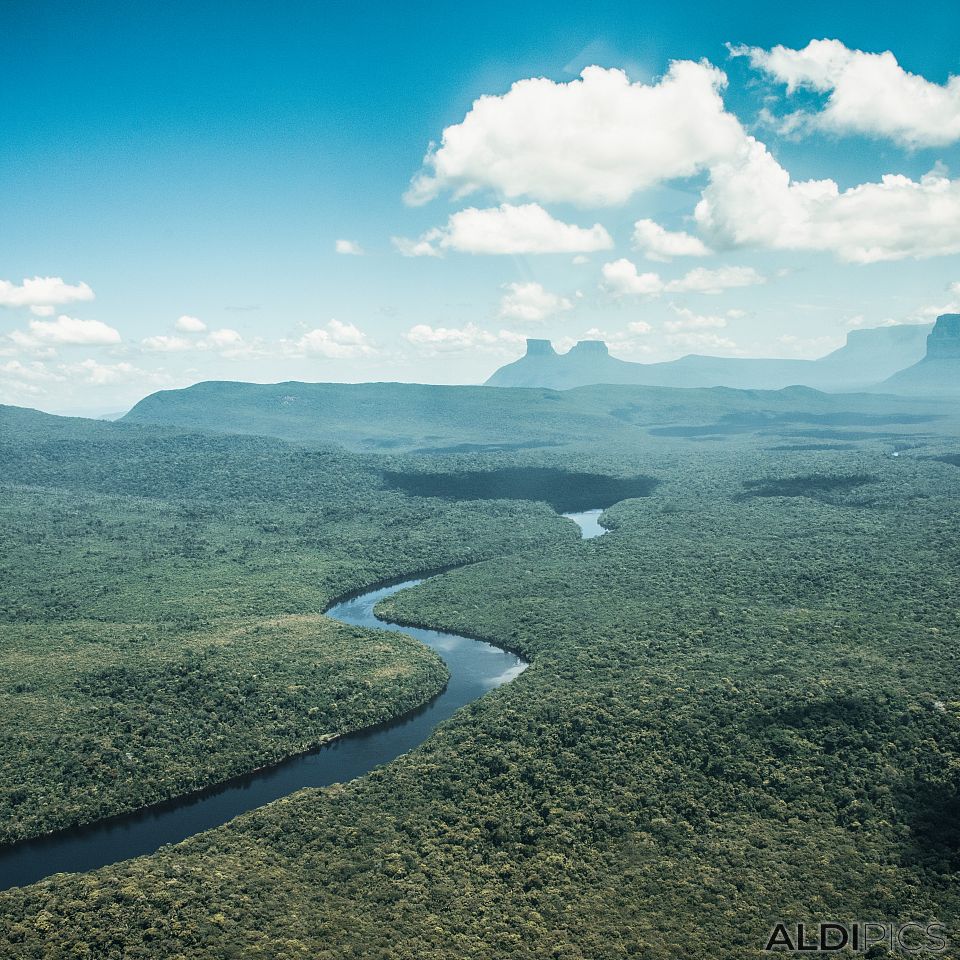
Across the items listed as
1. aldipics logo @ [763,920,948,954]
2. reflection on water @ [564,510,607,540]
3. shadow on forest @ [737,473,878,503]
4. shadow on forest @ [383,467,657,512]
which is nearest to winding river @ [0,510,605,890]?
aldipics logo @ [763,920,948,954]

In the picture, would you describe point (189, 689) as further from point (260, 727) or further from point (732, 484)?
point (732, 484)

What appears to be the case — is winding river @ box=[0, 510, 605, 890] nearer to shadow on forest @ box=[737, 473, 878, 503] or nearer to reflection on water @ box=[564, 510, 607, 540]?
reflection on water @ box=[564, 510, 607, 540]

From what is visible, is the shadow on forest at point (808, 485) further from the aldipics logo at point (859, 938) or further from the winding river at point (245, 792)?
the aldipics logo at point (859, 938)

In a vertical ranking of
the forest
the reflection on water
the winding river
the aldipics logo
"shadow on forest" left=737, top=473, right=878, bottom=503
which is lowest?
the winding river

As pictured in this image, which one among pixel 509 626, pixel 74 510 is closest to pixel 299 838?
pixel 509 626

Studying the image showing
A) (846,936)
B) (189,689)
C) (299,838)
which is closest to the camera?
(846,936)

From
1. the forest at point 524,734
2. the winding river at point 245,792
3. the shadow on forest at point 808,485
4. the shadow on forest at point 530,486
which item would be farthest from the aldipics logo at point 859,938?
the shadow on forest at point 530,486

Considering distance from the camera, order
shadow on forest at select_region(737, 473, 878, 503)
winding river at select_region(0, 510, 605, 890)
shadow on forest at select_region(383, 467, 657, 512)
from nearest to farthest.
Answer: winding river at select_region(0, 510, 605, 890), shadow on forest at select_region(737, 473, 878, 503), shadow on forest at select_region(383, 467, 657, 512)
